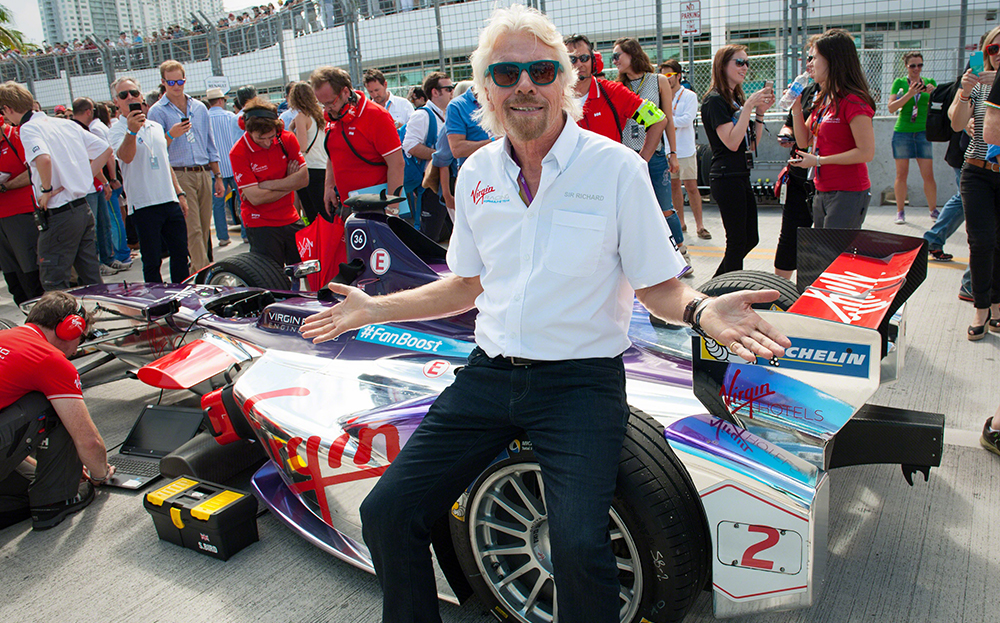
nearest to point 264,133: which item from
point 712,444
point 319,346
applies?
point 319,346

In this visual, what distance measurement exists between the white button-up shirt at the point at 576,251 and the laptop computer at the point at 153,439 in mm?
2369

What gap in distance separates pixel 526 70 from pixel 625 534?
53.5 inches

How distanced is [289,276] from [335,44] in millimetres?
8329

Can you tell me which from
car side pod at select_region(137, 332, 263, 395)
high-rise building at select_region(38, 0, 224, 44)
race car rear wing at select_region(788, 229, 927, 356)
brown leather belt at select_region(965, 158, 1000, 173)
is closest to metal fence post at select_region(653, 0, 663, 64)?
brown leather belt at select_region(965, 158, 1000, 173)

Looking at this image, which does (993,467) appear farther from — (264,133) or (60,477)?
(264,133)

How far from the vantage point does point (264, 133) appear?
5566 millimetres

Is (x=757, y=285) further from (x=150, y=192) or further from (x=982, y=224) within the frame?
(x=150, y=192)

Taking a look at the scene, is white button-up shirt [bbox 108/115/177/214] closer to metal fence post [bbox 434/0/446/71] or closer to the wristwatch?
metal fence post [bbox 434/0/446/71]

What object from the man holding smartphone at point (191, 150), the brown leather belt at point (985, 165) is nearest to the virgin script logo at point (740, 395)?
the brown leather belt at point (985, 165)

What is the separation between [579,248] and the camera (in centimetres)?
200

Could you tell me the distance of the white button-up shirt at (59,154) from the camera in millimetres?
5961

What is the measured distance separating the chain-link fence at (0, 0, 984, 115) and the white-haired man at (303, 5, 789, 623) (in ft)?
27.7

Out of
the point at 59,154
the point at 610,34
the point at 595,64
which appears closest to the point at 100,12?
the point at 610,34

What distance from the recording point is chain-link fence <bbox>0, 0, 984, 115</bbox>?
9297 mm
